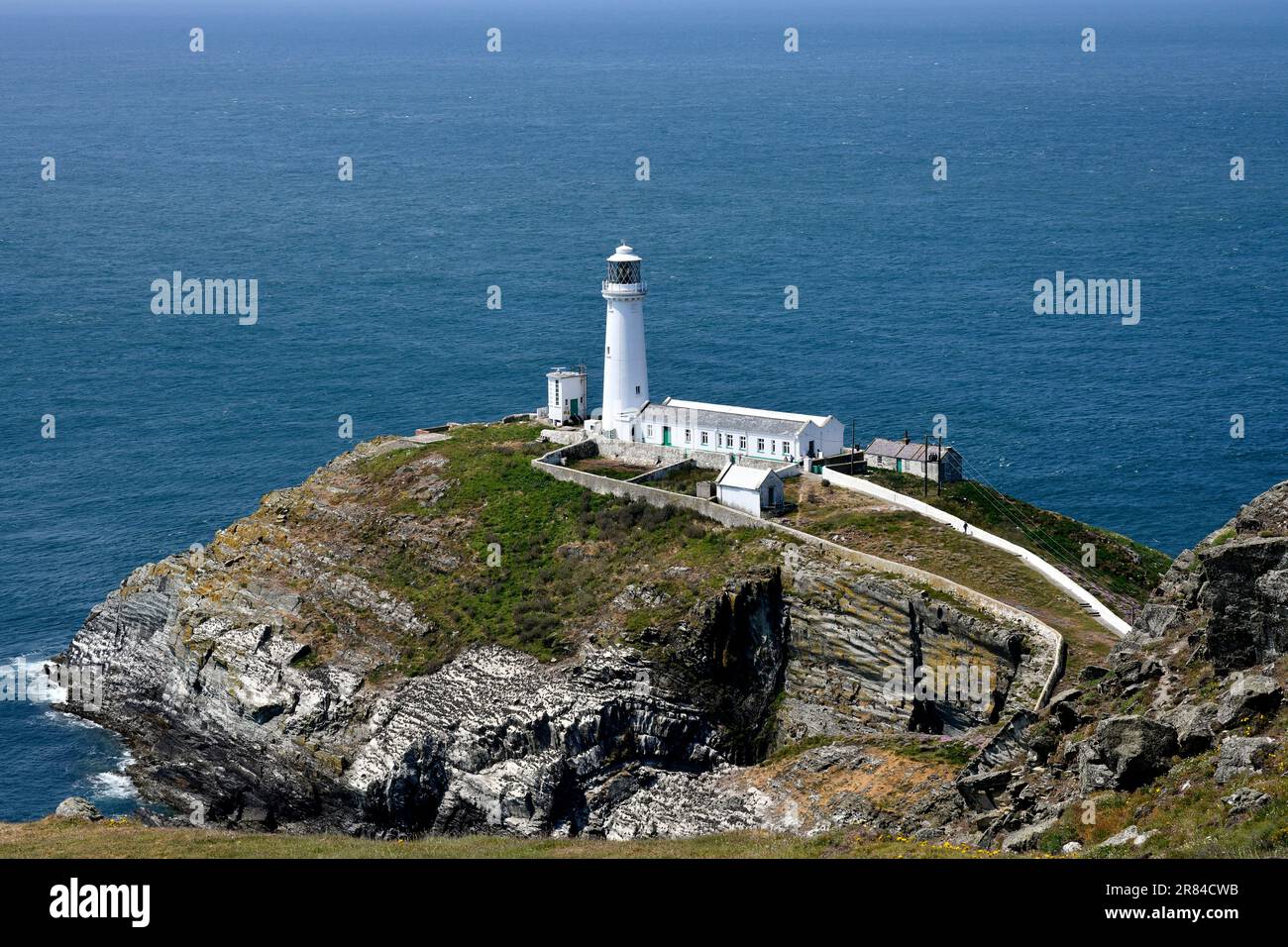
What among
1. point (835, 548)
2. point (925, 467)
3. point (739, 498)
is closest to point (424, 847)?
point (835, 548)

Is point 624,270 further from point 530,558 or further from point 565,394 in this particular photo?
point 530,558

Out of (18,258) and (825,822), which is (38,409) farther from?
(825,822)

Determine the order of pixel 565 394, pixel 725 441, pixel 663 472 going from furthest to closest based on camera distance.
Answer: pixel 565 394 → pixel 725 441 → pixel 663 472

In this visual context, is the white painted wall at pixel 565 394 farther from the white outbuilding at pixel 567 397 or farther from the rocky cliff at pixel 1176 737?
the rocky cliff at pixel 1176 737

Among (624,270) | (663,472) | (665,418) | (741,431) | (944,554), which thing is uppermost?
(624,270)

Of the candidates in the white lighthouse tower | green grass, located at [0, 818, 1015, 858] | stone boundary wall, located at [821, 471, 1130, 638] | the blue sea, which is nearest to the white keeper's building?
the white lighthouse tower

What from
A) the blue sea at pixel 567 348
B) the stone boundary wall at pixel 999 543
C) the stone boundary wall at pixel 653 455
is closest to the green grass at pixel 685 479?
the stone boundary wall at pixel 653 455
